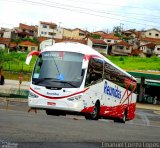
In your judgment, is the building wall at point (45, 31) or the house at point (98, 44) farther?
the building wall at point (45, 31)

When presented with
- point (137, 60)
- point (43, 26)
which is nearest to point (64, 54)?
point (137, 60)

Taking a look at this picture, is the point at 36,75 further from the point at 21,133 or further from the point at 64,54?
the point at 21,133

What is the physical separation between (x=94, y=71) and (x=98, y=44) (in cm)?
9921

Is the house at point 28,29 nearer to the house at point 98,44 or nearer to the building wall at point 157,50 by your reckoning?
the house at point 98,44

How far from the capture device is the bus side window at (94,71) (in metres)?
19.8

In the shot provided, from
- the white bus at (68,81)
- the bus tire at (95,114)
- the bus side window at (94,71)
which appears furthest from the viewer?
the bus tire at (95,114)

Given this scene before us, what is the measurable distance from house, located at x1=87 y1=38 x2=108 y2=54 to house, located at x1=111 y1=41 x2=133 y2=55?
7.20ft

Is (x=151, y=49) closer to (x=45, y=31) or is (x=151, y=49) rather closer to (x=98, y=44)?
(x=98, y=44)

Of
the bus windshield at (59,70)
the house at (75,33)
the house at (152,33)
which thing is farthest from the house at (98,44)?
the bus windshield at (59,70)

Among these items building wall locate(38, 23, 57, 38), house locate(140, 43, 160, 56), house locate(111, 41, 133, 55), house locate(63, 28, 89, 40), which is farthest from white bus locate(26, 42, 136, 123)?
house locate(63, 28, 89, 40)

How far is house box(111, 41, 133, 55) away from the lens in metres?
121

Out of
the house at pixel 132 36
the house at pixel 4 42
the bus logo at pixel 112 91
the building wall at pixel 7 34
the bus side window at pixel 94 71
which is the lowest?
the house at pixel 4 42

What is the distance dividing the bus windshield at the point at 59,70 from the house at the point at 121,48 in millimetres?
101278

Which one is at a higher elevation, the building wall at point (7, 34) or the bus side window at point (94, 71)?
the bus side window at point (94, 71)
